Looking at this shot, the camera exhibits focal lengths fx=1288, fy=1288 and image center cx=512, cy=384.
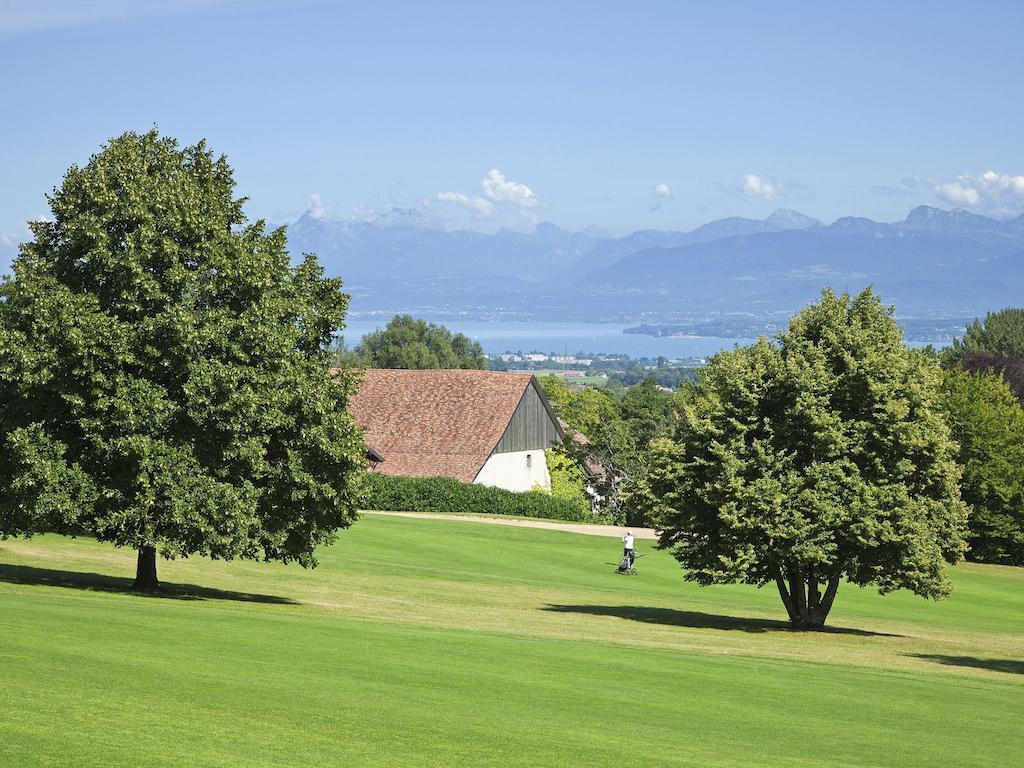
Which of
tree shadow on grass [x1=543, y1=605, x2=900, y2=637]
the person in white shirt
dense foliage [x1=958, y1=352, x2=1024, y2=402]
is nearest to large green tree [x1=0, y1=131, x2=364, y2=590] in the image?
tree shadow on grass [x1=543, y1=605, x2=900, y2=637]

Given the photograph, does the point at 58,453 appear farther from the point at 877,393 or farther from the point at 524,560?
the point at 524,560

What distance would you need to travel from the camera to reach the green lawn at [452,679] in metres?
12.9

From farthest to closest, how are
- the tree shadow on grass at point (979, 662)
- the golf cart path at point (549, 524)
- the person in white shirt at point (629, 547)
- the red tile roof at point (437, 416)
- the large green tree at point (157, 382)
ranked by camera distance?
the red tile roof at point (437, 416) → the golf cart path at point (549, 524) → the person in white shirt at point (629, 547) → the tree shadow on grass at point (979, 662) → the large green tree at point (157, 382)

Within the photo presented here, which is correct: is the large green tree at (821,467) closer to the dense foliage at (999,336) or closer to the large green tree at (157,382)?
the large green tree at (157,382)

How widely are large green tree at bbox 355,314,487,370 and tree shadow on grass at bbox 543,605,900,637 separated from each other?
318 feet

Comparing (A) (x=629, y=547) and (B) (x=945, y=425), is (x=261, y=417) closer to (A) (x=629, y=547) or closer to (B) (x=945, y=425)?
(B) (x=945, y=425)

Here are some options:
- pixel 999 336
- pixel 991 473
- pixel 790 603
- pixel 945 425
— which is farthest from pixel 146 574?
pixel 999 336

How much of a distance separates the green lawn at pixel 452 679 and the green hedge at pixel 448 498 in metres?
28.4

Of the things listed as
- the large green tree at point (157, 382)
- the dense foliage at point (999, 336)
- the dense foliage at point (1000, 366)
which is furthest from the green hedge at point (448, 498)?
the dense foliage at point (999, 336)

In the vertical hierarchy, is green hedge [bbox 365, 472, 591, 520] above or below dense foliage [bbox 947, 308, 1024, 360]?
below

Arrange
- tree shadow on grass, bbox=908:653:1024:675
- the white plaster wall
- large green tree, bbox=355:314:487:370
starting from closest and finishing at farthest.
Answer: tree shadow on grass, bbox=908:653:1024:675 < the white plaster wall < large green tree, bbox=355:314:487:370

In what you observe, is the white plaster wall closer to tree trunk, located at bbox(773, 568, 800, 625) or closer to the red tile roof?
the red tile roof

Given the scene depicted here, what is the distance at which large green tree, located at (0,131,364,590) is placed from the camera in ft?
83.0

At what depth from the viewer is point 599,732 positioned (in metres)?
14.8
